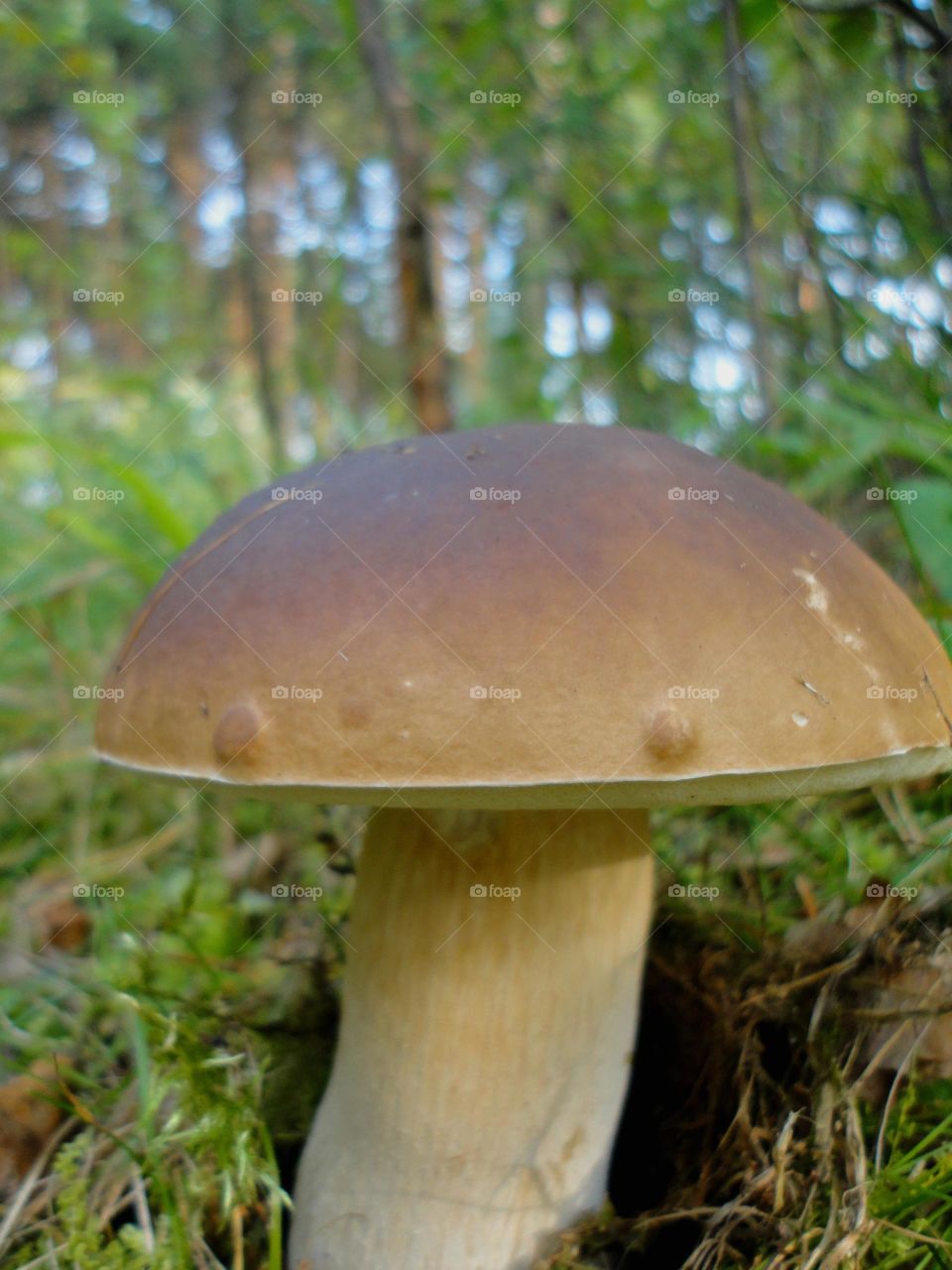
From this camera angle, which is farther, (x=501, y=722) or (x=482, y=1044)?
(x=482, y=1044)

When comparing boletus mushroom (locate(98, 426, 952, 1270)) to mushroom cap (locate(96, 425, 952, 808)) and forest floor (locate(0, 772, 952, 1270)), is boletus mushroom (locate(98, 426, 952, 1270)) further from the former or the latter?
forest floor (locate(0, 772, 952, 1270))

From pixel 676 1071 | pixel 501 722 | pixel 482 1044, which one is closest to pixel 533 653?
pixel 501 722

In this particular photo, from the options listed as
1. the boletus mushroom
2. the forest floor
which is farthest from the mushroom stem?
the forest floor

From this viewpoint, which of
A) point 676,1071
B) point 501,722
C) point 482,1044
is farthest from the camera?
point 676,1071

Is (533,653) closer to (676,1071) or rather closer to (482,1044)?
(482,1044)

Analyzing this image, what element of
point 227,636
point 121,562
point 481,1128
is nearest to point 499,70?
point 121,562

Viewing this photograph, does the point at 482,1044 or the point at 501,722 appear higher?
the point at 501,722
